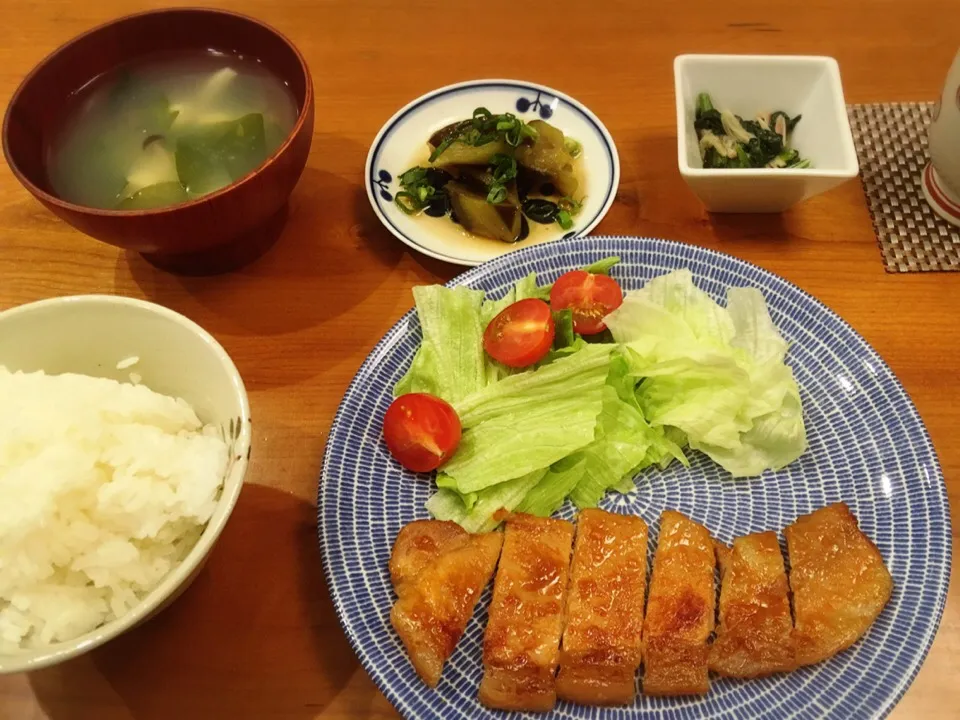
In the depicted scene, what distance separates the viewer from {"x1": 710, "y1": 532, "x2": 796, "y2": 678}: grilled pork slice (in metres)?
1.44

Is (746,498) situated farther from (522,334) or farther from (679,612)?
(522,334)

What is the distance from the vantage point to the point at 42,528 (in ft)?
3.80

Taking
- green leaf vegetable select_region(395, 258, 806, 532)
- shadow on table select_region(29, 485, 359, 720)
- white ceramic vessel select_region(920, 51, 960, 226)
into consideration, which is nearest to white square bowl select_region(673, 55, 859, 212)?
white ceramic vessel select_region(920, 51, 960, 226)

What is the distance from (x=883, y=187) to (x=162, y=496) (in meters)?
2.19

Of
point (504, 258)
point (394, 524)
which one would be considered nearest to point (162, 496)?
point (394, 524)

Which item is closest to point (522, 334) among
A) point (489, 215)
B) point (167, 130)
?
point (489, 215)

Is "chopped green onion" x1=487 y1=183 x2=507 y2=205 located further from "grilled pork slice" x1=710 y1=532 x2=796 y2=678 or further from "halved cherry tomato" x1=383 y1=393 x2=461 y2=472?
"grilled pork slice" x1=710 y1=532 x2=796 y2=678

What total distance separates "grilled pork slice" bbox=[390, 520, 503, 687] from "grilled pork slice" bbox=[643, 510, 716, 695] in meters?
0.35

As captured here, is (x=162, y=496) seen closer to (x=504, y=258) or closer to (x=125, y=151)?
(x=504, y=258)

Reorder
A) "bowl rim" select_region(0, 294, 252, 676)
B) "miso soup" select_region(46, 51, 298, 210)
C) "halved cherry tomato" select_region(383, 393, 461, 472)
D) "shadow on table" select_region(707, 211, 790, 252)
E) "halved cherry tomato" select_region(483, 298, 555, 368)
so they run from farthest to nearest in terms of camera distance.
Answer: "shadow on table" select_region(707, 211, 790, 252) < "miso soup" select_region(46, 51, 298, 210) < "halved cherry tomato" select_region(483, 298, 555, 368) < "halved cherry tomato" select_region(383, 393, 461, 472) < "bowl rim" select_region(0, 294, 252, 676)

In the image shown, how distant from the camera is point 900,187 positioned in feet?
7.51

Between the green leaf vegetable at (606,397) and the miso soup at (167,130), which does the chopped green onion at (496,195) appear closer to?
the green leaf vegetable at (606,397)

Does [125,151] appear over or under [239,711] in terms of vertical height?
over

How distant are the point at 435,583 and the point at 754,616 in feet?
2.07
